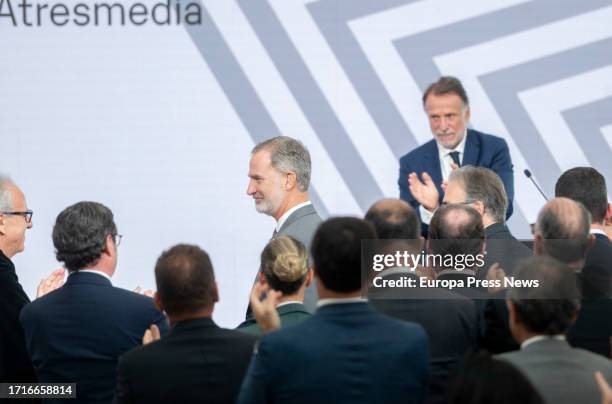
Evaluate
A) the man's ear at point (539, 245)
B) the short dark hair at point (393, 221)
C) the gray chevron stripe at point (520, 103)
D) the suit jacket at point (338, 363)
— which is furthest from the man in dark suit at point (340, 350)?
the gray chevron stripe at point (520, 103)

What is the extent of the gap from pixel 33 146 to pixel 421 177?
2.14m

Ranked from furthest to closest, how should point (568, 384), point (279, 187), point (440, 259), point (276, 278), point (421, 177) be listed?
1. point (421, 177)
2. point (279, 187)
3. point (440, 259)
4. point (276, 278)
5. point (568, 384)

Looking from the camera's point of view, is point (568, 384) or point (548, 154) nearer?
point (568, 384)

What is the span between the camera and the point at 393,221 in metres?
3.57

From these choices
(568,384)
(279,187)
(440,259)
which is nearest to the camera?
(568,384)

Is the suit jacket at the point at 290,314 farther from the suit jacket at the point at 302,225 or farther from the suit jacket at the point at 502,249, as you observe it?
the suit jacket at the point at 302,225

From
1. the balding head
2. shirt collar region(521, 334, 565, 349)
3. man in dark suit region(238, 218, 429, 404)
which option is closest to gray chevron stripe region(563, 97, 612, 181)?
the balding head

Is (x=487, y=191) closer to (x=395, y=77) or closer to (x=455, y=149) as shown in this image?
(x=455, y=149)

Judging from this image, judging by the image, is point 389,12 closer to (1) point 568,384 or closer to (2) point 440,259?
(2) point 440,259

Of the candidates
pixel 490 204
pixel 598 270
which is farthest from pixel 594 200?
pixel 598 270

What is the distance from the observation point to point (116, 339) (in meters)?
3.56

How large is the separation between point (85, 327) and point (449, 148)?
10.3ft

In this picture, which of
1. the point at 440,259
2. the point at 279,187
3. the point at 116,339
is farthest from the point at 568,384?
the point at 279,187

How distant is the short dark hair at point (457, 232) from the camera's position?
12.1 ft
